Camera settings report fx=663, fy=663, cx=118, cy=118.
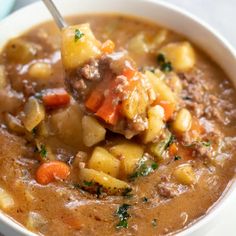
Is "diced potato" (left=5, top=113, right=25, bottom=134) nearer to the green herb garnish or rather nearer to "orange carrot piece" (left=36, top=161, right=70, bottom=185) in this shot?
"orange carrot piece" (left=36, top=161, right=70, bottom=185)

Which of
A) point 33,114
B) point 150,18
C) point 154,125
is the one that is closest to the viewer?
point 154,125

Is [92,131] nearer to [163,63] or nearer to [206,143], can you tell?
[206,143]

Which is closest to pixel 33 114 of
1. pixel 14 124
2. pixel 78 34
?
pixel 14 124

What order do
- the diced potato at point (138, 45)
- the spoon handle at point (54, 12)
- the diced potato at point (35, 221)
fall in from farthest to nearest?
the diced potato at point (138, 45) < the spoon handle at point (54, 12) < the diced potato at point (35, 221)

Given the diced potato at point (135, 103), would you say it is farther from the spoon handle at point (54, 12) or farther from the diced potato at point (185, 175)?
the spoon handle at point (54, 12)

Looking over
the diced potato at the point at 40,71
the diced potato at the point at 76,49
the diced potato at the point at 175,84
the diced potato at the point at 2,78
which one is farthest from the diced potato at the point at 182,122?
the diced potato at the point at 2,78

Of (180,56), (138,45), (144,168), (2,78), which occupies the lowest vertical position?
(144,168)
